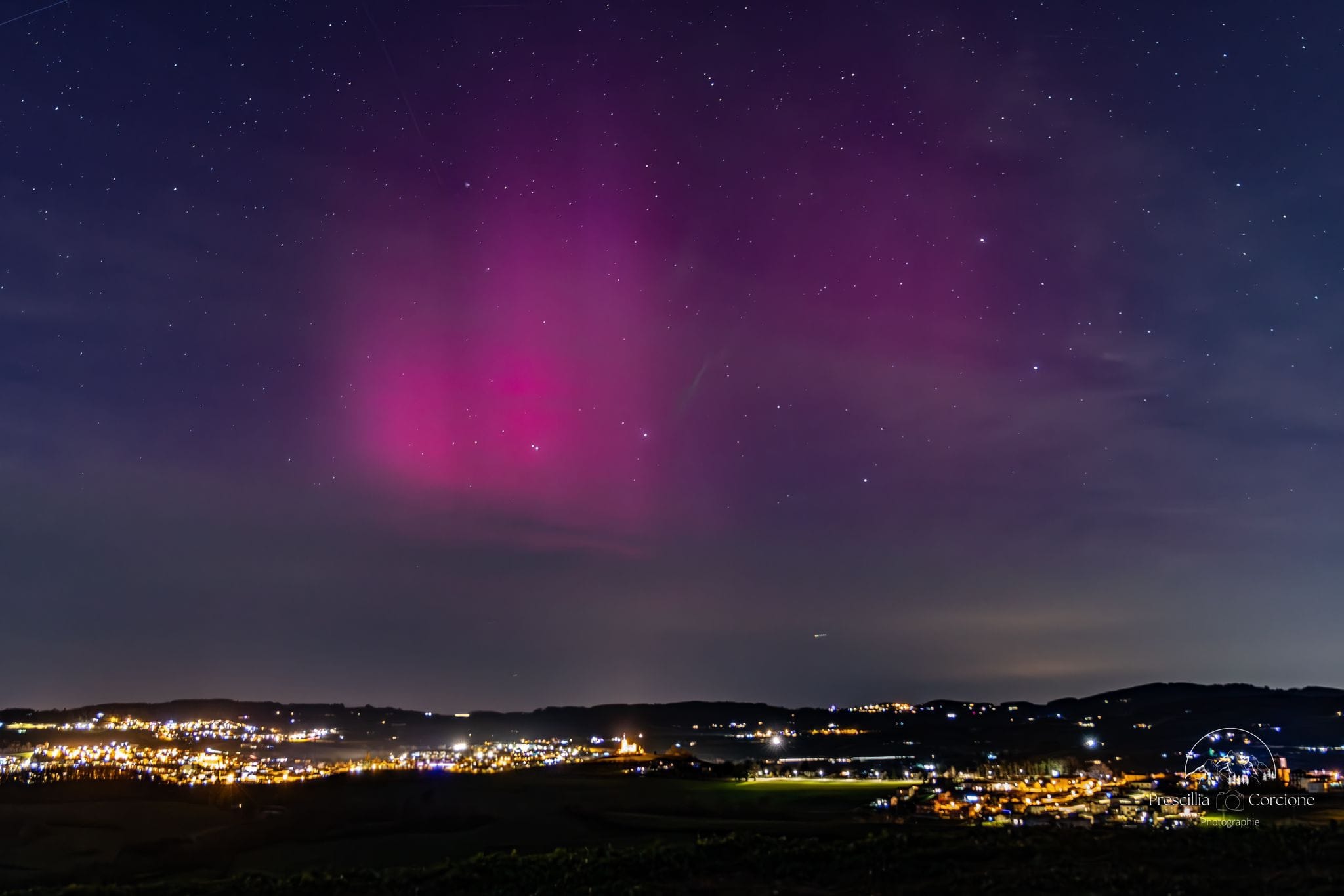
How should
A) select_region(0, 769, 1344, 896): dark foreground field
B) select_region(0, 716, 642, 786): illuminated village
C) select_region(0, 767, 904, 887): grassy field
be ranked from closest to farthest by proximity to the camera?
1. select_region(0, 769, 1344, 896): dark foreground field
2. select_region(0, 767, 904, 887): grassy field
3. select_region(0, 716, 642, 786): illuminated village

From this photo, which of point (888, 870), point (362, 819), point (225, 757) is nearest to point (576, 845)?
point (888, 870)

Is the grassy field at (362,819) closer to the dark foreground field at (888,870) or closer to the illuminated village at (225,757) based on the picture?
the dark foreground field at (888,870)

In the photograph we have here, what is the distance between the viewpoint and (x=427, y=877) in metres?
19.5

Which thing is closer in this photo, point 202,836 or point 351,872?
point 351,872

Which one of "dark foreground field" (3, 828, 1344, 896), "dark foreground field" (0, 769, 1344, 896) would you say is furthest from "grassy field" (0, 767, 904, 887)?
"dark foreground field" (3, 828, 1344, 896)

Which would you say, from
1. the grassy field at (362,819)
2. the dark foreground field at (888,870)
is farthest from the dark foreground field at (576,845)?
the grassy field at (362,819)

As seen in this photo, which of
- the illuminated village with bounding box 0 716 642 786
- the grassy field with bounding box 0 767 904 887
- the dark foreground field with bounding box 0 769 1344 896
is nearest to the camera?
the dark foreground field with bounding box 0 769 1344 896

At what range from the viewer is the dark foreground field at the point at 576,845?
1816 cm

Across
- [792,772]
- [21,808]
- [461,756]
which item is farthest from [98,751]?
[792,772]

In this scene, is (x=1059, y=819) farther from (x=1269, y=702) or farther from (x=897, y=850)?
(x=1269, y=702)

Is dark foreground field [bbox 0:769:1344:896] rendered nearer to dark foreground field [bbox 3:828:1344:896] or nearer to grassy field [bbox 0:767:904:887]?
dark foreground field [bbox 3:828:1344:896]

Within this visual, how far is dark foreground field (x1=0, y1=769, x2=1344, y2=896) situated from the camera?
1816cm

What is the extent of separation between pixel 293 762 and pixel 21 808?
223 ft

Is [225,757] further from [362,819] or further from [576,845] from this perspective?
[576,845]
